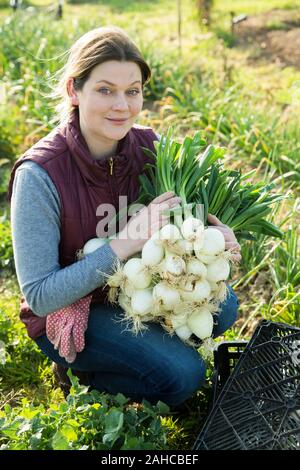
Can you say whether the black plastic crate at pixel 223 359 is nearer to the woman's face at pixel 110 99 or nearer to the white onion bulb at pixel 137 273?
the white onion bulb at pixel 137 273

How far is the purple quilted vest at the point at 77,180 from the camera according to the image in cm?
228

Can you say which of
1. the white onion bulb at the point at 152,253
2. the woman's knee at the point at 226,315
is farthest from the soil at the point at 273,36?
the white onion bulb at the point at 152,253

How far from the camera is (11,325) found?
9.75ft

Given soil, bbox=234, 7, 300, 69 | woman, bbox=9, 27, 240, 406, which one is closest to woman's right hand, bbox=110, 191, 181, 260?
woman, bbox=9, 27, 240, 406

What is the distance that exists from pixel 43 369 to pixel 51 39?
11.0 feet

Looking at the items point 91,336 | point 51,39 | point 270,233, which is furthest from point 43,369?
point 51,39

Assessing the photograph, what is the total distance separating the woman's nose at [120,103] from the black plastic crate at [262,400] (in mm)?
896

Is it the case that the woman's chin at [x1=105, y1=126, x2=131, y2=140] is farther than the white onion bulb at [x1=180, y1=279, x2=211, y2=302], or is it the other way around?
the woman's chin at [x1=105, y1=126, x2=131, y2=140]

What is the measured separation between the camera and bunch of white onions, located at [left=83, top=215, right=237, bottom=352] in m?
2.12

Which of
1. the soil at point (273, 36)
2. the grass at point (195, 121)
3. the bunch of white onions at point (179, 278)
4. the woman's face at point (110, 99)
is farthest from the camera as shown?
the soil at point (273, 36)

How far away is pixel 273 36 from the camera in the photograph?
6.21m

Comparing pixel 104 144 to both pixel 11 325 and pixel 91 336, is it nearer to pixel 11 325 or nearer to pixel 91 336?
pixel 91 336

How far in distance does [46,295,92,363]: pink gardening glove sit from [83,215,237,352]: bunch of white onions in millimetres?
141

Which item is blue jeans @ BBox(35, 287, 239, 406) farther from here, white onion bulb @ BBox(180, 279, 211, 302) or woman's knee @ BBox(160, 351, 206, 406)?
white onion bulb @ BBox(180, 279, 211, 302)
